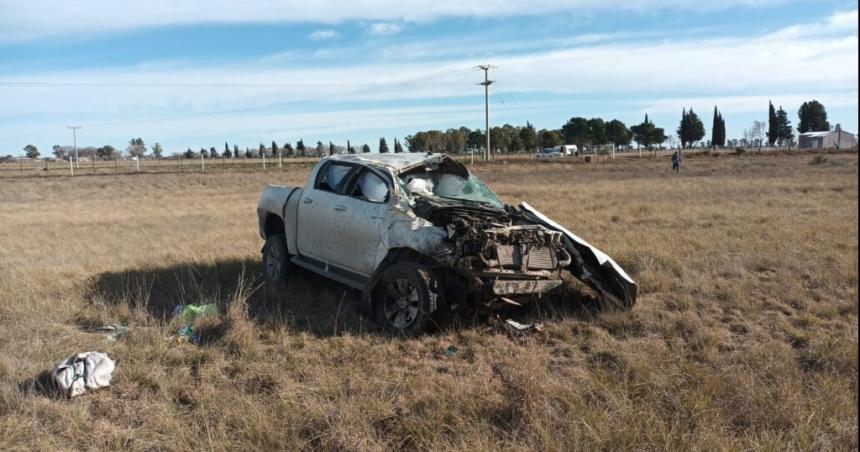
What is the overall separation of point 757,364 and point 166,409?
14.0 ft

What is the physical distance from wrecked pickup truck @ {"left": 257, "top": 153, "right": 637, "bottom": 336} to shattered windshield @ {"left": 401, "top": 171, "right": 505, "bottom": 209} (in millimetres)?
14

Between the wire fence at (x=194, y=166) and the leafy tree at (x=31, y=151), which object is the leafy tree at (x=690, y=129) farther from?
the leafy tree at (x=31, y=151)

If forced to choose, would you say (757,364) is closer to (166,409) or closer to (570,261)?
(570,261)

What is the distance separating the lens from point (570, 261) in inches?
249

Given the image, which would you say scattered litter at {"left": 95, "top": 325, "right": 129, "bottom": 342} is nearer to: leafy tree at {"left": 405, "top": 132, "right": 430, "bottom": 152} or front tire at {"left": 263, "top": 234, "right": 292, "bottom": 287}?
front tire at {"left": 263, "top": 234, "right": 292, "bottom": 287}

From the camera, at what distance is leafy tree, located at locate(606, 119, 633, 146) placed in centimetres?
9250

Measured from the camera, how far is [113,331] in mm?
6012

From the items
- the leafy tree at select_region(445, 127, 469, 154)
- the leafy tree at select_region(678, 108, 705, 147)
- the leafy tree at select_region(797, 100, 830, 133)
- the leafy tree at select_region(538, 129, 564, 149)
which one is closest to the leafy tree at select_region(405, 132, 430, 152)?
the leafy tree at select_region(445, 127, 469, 154)

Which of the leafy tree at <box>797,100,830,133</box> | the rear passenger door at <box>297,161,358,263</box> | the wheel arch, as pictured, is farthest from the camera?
the rear passenger door at <box>297,161,358,263</box>

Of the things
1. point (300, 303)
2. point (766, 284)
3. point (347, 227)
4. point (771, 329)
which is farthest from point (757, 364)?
point (300, 303)

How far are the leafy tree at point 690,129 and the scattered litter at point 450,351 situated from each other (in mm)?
100003

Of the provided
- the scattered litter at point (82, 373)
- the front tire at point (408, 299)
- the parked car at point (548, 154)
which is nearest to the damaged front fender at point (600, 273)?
the front tire at point (408, 299)

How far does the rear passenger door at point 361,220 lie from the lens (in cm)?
629

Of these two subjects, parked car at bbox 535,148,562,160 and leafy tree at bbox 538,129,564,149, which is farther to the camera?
leafy tree at bbox 538,129,564,149
